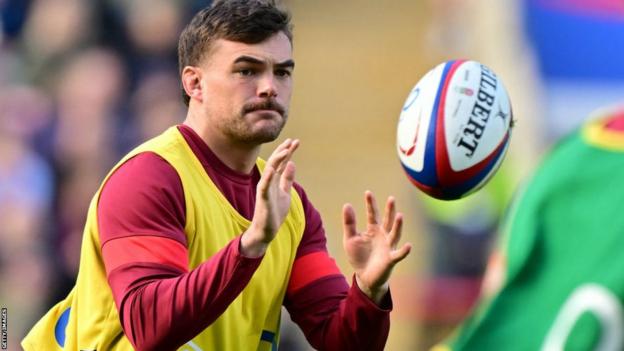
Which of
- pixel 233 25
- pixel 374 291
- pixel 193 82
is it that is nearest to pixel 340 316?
pixel 374 291

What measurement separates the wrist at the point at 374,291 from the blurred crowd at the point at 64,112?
4412mm

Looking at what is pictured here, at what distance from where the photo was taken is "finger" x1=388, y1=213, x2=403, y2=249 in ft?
16.3

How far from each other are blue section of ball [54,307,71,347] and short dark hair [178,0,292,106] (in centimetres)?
103

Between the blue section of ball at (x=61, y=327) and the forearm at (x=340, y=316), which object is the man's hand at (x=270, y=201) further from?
the blue section of ball at (x=61, y=327)

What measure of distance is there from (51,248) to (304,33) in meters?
4.10

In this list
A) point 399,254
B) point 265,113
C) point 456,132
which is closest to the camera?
point 399,254

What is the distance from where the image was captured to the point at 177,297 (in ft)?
15.0

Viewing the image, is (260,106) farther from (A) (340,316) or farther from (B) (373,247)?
(A) (340,316)

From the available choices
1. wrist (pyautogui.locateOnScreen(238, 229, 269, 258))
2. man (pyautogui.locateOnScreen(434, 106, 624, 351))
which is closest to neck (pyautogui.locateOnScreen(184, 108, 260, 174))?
wrist (pyautogui.locateOnScreen(238, 229, 269, 258))

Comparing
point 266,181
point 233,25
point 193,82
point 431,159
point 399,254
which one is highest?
point 233,25

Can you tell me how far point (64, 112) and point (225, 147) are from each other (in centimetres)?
543

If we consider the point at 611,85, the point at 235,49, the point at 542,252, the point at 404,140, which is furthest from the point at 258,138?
the point at 611,85

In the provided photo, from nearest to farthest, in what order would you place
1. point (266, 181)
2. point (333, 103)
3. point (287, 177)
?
point (266, 181)
point (287, 177)
point (333, 103)

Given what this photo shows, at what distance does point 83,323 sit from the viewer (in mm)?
5074
